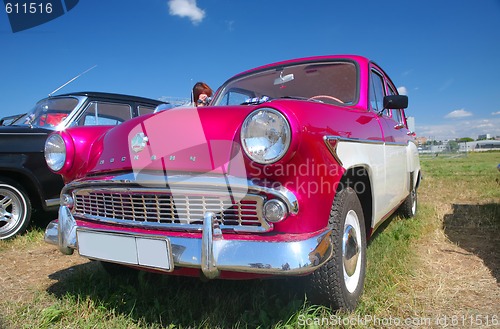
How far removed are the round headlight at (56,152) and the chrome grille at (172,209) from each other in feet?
1.49

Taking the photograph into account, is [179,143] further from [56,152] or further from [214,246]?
[56,152]

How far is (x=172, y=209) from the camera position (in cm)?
162

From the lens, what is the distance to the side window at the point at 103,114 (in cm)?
418

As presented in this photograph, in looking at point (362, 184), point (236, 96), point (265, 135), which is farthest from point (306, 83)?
point (265, 135)

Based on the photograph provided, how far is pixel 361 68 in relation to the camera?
2631 mm

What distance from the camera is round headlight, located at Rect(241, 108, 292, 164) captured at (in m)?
1.48

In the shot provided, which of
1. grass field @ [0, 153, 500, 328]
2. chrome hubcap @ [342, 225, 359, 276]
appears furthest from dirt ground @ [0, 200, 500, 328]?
chrome hubcap @ [342, 225, 359, 276]

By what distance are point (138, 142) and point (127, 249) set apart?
0.56 meters

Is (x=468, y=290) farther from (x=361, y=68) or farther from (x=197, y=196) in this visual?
(x=197, y=196)

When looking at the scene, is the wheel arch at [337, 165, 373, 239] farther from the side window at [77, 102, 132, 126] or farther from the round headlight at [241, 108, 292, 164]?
the side window at [77, 102, 132, 126]

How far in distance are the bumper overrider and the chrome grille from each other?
0.12 feet

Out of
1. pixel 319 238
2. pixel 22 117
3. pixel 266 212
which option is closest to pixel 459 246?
pixel 319 238

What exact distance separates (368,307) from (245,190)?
104cm

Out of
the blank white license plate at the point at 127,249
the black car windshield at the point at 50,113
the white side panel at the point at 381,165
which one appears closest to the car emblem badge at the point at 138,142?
the blank white license plate at the point at 127,249
